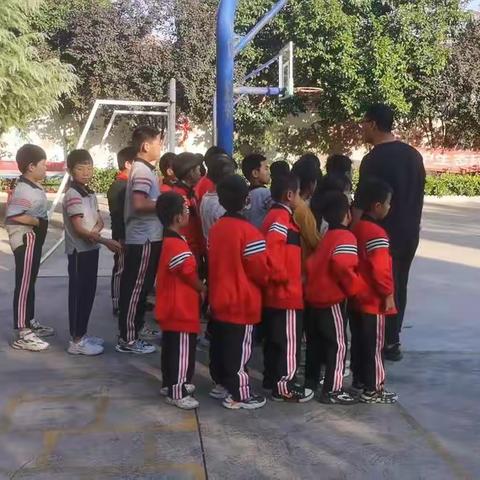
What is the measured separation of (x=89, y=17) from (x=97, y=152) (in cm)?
450

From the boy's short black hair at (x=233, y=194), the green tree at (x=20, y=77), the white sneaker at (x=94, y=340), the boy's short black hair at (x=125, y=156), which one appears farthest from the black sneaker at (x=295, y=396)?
the green tree at (x=20, y=77)

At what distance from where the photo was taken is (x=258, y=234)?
3.92 m

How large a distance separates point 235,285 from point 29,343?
2.11 meters

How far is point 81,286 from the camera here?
512 centimetres

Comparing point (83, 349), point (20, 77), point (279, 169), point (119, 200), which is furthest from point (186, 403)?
point (20, 77)

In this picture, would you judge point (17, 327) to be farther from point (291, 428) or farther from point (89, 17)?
point (89, 17)

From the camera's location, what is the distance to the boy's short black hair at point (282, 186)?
4086 millimetres

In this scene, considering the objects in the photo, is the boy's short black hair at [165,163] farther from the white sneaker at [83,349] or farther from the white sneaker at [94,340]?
the white sneaker at [83,349]

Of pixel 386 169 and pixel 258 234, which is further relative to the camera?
pixel 386 169

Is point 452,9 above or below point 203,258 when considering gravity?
above

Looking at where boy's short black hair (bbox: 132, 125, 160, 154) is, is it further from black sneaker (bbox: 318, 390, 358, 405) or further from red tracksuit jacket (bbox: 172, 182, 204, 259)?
black sneaker (bbox: 318, 390, 358, 405)

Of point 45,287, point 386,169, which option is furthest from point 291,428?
point 45,287

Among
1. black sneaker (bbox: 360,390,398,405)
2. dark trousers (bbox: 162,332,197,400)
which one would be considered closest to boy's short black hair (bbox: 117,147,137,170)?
dark trousers (bbox: 162,332,197,400)

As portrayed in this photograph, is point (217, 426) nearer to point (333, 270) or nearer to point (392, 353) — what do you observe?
point (333, 270)
